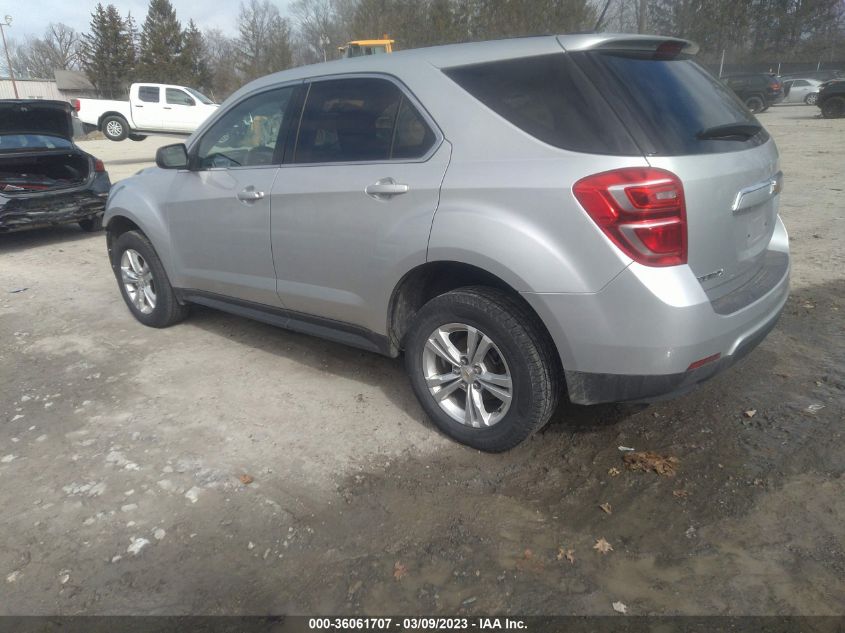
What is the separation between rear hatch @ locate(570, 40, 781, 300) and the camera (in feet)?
8.48

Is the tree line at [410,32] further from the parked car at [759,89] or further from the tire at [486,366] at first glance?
the tire at [486,366]

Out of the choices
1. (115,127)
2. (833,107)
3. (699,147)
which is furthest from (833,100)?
(699,147)

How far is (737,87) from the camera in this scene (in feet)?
92.3

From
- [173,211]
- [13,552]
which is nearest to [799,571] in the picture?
[13,552]

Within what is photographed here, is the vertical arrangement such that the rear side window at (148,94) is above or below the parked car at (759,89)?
below

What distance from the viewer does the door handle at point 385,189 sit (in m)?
3.13

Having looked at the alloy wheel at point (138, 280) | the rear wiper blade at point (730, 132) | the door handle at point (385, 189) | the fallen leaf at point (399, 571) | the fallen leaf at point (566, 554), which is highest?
the rear wiper blade at point (730, 132)

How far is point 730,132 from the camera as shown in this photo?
2875 millimetres

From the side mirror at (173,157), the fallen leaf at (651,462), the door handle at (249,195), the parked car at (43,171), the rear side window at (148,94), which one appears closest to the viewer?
the fallen leaf at (651,462)

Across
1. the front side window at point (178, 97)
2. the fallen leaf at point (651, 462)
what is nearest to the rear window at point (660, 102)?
the fallen leaf at point (651, 462)

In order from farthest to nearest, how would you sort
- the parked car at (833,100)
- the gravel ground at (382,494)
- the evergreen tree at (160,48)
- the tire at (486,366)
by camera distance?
the evergreen tree at (160,48) < the parked car at (833,100) < the tire at (486,366) < the gravel ground at (382,494)

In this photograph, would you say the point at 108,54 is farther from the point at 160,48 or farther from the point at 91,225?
the point at 91,225

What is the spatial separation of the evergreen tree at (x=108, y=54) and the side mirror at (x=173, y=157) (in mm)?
53310

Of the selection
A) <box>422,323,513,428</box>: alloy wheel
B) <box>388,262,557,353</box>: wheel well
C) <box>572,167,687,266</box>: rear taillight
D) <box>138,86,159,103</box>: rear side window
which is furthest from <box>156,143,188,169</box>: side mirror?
<box>138,86,159,103</box>: rear side window
